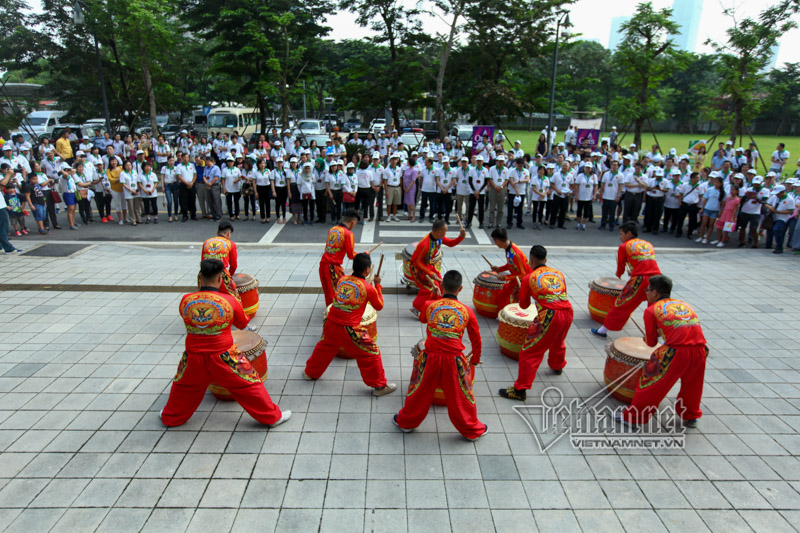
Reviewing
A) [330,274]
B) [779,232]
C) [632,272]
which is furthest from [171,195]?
[779,232]

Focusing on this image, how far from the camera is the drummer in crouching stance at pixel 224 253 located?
6719 mm

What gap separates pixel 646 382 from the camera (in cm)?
502

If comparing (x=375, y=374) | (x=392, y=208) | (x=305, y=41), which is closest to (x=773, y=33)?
(x=392, y=208)

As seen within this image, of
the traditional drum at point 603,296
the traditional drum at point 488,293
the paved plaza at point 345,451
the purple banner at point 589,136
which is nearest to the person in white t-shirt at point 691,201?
the paved plaza at point 345,451

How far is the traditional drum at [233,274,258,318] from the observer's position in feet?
24.3

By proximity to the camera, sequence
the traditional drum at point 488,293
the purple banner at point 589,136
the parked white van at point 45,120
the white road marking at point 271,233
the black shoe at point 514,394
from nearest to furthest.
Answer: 1. the black shoe at point 514,394
2. the traditional drum at point 488,293
3. the white road marking at point 271,233
4. the purple banner at point 589,136
5. the parked white van at point 45,120

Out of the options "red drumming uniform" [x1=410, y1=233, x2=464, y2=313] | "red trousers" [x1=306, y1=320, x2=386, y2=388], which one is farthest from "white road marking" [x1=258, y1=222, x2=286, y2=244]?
"red trousers" [x1=306, y1=320, x2=386, y2=388]

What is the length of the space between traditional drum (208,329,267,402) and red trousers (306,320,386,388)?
58 cm

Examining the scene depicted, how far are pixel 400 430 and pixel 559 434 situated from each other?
1.59 meters

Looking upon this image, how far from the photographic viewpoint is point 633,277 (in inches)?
263

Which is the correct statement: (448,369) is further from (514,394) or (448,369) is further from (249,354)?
(249,354)

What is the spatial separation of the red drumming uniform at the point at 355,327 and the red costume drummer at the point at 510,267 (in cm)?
205

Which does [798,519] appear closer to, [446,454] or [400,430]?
[446,454]

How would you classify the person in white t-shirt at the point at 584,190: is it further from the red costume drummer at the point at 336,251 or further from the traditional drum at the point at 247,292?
the traditional drum at the point at 247,292
